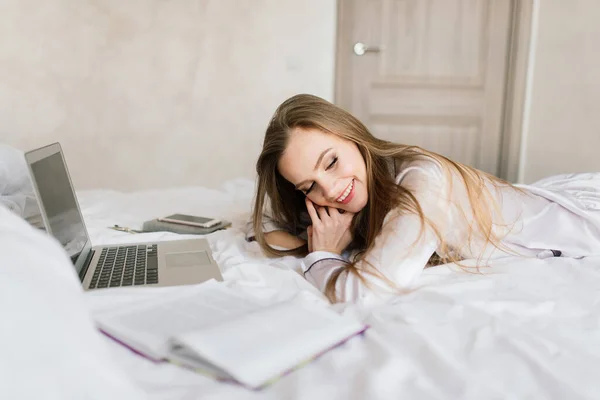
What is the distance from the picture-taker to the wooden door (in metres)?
3.39

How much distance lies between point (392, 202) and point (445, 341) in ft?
1.60

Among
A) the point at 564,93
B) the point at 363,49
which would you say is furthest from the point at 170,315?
the point at 564,93

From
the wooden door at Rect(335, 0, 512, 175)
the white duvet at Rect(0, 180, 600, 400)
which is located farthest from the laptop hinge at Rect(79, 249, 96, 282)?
the wooden door at Rect(335, 0, 512, 175)

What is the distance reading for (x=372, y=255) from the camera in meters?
1.24

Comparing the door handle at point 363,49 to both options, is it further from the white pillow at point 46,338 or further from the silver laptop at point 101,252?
the white pillow at point 46,338

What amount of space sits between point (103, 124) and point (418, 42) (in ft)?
6.04

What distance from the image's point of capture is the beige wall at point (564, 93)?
2943 millimetres

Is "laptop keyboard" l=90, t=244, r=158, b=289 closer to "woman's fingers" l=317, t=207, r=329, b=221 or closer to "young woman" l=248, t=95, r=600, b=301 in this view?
"young woman" l=248, t=95, r=600, b=301

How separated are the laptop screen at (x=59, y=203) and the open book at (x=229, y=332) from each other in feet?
1.11

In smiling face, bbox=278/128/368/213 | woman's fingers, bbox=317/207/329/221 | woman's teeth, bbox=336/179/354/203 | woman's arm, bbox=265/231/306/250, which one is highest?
smiling face, bbox=278/128/368/213

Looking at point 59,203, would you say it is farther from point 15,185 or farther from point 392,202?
point 392,202

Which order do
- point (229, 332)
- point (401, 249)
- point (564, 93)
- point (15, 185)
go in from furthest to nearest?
1. point (564, 93)
2. point (15, 185)
3. point (401, 249)
4. point (229, 332)

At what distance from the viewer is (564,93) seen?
3150 millimetres

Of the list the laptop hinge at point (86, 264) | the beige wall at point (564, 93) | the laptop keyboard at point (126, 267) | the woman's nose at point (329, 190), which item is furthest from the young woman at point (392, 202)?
the beige wall at point (564, 93)
